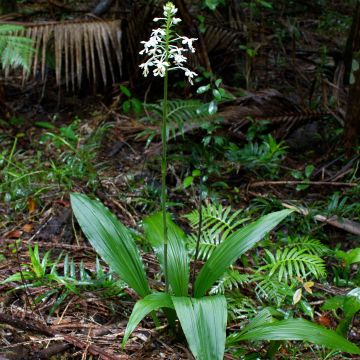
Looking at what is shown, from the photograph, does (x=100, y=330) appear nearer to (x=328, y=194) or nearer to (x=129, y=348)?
(x=129, y=348)

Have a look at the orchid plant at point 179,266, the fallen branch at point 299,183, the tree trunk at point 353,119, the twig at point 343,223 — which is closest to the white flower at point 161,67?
the orchid plant at point 179,266

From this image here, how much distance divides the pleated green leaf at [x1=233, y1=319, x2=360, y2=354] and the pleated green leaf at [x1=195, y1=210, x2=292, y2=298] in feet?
0.91

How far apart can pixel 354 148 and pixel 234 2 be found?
8.23 ft

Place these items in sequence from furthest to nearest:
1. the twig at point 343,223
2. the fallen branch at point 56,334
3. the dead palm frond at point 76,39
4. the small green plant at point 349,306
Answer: the dead palm frond at point 76,39 → the twig at point 343,223 → the small green plant at point 349,306 → the fallen branch at point 56,334

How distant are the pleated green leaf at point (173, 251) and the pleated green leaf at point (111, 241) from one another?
0.11m

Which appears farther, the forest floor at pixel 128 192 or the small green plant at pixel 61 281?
the small green plant at pixel 61 281

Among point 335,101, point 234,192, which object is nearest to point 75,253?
point 234,192

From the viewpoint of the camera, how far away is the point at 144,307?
1631mm

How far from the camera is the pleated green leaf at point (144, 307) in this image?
155cm

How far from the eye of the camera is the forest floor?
2025 mm

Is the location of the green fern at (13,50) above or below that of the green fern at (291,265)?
above

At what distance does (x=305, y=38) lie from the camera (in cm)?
561

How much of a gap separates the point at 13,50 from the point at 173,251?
7.71ft

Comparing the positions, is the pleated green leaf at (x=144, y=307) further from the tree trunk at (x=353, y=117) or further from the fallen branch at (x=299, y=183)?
the tree trunk at (x=353, y=117)
